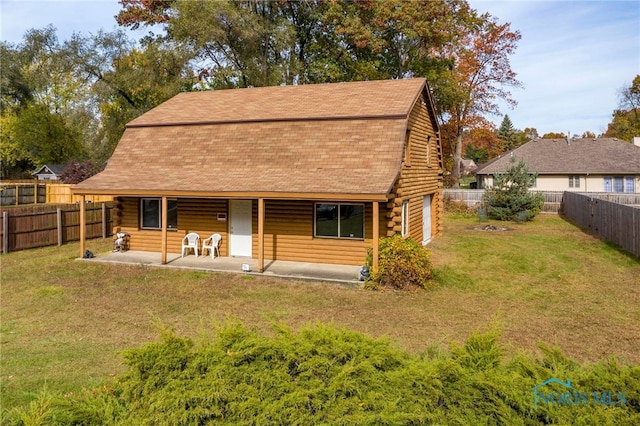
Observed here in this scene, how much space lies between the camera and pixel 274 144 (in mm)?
16000

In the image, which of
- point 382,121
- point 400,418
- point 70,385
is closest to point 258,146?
point 382,121

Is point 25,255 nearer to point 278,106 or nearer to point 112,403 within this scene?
point 278,106

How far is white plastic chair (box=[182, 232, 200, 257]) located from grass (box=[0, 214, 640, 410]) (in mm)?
2002

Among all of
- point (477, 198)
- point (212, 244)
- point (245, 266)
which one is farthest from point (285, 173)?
point (477, 198)

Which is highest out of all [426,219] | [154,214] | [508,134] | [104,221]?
[508,134]

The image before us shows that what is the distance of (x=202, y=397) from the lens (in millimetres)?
3809

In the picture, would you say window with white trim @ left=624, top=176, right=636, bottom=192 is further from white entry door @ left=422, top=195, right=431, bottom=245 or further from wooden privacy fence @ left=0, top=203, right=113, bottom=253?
wooden privacy fence @ left=0, top=203, right=113, bottom=253

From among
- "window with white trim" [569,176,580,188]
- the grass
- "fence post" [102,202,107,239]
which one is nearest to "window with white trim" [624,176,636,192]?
"window with white trim" [569,176,580,188]

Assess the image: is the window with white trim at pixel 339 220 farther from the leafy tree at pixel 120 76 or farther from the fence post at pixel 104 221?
the leafy tree at pixel 120 76

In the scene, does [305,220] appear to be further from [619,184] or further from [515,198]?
[619,184]

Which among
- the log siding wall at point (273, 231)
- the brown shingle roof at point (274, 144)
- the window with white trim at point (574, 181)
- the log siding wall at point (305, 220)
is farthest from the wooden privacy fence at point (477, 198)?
the log siding wall at point (273, 231)

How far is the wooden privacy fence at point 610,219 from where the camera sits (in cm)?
1511

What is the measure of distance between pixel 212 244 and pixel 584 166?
30393 millimetres

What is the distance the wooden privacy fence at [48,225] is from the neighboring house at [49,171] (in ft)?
122
